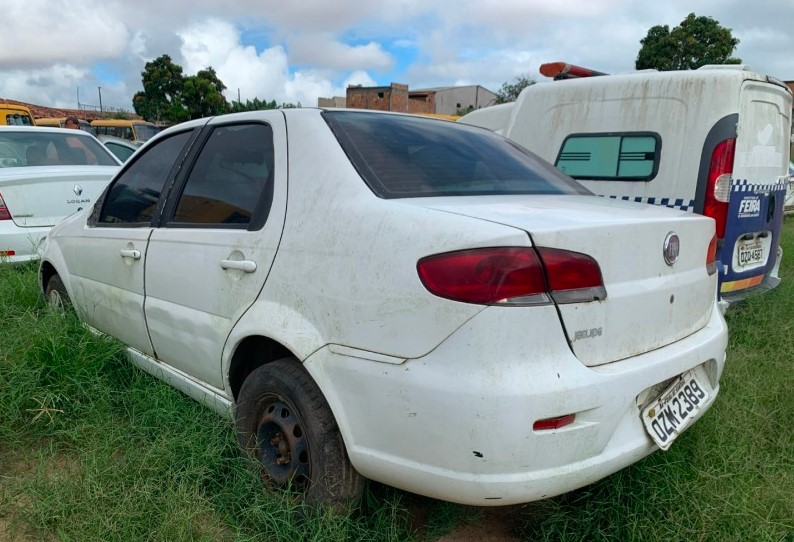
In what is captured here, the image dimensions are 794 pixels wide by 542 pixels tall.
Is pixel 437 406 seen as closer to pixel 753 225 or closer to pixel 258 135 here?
pixel 258 135

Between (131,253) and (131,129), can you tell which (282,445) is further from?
(131,129)

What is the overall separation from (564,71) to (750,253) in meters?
2.25

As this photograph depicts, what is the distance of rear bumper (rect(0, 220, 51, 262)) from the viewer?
4.90 metres

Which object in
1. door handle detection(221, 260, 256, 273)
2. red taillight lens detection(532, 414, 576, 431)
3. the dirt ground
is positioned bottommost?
the dirt ground

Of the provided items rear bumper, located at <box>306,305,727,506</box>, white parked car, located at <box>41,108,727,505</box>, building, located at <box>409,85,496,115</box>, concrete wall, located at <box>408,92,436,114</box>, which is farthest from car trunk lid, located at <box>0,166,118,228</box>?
building, located at <box>409,85,496,115</box>

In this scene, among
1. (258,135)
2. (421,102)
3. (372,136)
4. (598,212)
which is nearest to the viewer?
(598,212)

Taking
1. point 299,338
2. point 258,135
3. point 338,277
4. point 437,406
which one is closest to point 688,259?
point 437,406

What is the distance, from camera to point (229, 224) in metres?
2.42

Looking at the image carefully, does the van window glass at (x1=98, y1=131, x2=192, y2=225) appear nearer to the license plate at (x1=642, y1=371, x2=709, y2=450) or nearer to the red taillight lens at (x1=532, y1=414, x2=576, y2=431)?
the red taillight lens at (x1=532, y1=414, x2=576, y2=431)

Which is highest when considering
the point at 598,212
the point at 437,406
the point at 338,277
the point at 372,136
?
→ the point at 372,136

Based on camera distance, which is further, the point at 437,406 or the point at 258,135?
the point at 258,135

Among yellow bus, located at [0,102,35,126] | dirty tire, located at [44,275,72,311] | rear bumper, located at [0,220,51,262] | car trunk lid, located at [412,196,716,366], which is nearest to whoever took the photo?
car trunk lid, located at [412,196,716,366]

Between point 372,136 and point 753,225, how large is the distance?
10.7ft

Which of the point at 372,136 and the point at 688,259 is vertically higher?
the point at 372,136
